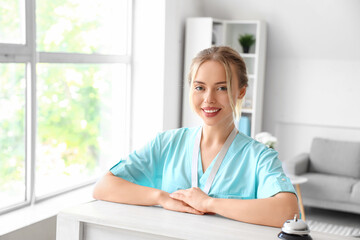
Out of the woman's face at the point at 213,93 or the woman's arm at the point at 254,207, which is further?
the woman's face at the point at 213,93

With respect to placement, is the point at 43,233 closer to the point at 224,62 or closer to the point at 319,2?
the point at 224,62

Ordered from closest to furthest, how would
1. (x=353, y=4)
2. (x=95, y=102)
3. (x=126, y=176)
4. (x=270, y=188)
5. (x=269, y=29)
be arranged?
1. (x=270, y=188)
2. (x=126, y=176)
3. (x=95, y=102)
4. (x=353, y=4)
5. (x=269, y=29)

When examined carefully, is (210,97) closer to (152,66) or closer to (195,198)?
(195,198)

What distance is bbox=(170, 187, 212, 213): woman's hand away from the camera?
1692 millimetres

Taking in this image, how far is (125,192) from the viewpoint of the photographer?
6.07 ft

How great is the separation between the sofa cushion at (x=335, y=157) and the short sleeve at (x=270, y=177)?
11.3ft

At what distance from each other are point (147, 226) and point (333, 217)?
12.2 ft

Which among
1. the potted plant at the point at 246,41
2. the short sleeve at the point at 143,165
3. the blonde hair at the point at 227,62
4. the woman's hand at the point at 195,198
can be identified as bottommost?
the woman's hand at the point at 195,198

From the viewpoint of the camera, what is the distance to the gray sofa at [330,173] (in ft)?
15.2

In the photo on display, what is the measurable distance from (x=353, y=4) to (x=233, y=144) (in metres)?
3.59

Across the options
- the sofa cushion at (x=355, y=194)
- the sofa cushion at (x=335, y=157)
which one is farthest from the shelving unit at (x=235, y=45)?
the sofa cushion at (x=355, y=194)

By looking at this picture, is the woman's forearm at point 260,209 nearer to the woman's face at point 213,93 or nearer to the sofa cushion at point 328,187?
the woman's face at point 213,93

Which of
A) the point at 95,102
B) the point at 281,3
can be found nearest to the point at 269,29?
the point at 281,3

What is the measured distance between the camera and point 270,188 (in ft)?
5.64
